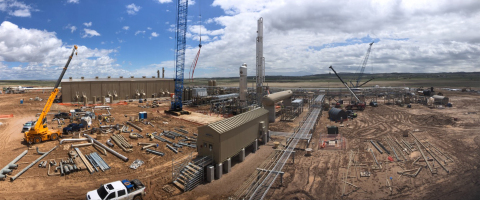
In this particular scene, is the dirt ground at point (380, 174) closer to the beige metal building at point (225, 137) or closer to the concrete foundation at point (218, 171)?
the concrete foundation at point (218, 171)

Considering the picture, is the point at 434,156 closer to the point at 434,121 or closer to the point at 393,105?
the point at 434,121

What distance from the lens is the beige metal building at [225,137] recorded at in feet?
64.1

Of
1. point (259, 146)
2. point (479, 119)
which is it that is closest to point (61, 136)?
point (259, 146)

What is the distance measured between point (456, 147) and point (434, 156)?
5328mm

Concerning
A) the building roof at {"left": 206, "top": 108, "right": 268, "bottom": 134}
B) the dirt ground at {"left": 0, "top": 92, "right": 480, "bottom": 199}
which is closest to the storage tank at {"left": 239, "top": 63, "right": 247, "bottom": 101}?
the building roof at {"left": 206, "top": 108, "right": 268, "bottom": 134}

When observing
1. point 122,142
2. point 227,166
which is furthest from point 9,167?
point 227,166

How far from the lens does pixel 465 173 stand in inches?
A: 782

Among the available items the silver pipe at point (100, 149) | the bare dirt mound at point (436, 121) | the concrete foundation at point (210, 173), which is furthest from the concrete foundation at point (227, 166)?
the bare dirt mound at point (436, 121)

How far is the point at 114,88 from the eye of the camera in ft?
216

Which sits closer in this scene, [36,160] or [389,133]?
[36,160]

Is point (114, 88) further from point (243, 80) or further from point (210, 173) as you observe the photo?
point (210, 173)

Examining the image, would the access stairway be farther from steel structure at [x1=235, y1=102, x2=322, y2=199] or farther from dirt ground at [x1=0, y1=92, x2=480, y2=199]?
steel structure at [x1=235, y1=102, x2=322, y2=199]

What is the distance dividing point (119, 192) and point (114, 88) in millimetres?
57439

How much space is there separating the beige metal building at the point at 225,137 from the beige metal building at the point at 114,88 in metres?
53.0
